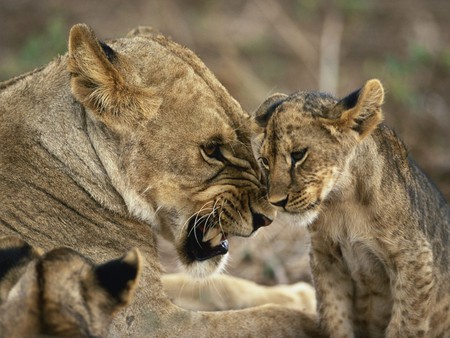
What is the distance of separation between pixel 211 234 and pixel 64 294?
1.92 metres

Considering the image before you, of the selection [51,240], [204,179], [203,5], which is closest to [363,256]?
[204,179]

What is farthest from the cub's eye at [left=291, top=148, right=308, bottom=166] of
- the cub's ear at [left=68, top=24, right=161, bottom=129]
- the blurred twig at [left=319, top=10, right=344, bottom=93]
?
the blurred twig at [left=319, top=10, right=344, bottom=93]

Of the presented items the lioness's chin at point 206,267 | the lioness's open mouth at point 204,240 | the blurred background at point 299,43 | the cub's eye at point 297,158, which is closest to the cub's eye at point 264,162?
the cub's eye at point 297,158

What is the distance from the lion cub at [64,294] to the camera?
12.3ft

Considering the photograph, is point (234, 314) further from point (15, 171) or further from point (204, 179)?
point (15, 171)

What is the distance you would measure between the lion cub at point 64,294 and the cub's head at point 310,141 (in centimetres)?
130

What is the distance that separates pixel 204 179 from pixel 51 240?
0.85 metres

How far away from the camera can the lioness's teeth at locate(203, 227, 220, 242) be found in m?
5.64

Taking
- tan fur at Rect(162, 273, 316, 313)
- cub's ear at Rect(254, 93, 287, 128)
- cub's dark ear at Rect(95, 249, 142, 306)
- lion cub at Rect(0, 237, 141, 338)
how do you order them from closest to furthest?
lion cub at Rect(0, 237, 141, 338) → cub's dark ear at Rect(95, 249, 142, 306) → cub's ear at Rect(254, 93, 287, 128) → tan fur at Rect(162, 273, 316, 313)

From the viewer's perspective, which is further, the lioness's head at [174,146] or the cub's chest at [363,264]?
the cub's chest at [363,264]

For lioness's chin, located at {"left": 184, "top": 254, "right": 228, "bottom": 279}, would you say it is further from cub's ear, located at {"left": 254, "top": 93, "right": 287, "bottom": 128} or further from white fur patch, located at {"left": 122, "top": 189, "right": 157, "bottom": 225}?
cub's ear, located at {"left": 254, "top": 93, "right": 287, "bottom": 128}

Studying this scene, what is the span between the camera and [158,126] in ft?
18.0

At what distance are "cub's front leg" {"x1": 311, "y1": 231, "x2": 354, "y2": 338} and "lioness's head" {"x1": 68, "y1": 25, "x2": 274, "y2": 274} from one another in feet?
1.60

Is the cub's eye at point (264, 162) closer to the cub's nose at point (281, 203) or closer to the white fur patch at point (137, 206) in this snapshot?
the cub's nose at point (281, 203)
